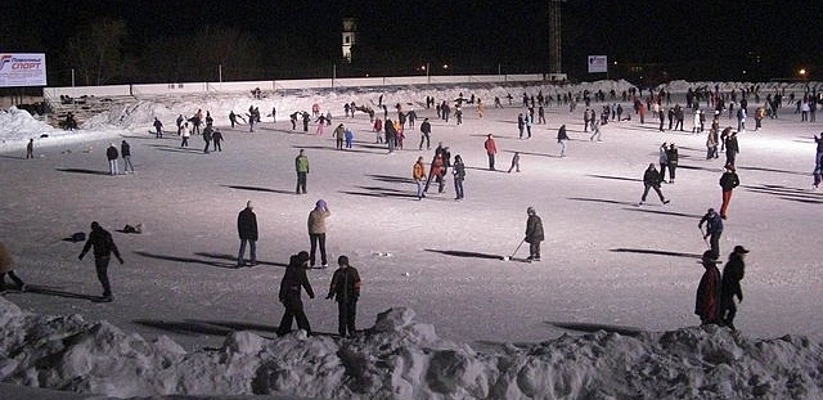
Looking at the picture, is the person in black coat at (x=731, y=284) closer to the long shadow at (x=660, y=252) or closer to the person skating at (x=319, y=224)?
the long shadow at (x=660, y=252)

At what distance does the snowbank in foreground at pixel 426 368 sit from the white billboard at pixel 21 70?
38074mm

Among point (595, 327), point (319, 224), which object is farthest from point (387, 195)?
point (595, 327)

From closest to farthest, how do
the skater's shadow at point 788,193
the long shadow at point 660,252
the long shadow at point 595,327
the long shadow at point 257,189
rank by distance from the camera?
the long shadow at point 595,327, the long shadow at point 660,252, the skater's shadow at point 788,193, the long shadow at point 257,189

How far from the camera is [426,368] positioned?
24.6ft

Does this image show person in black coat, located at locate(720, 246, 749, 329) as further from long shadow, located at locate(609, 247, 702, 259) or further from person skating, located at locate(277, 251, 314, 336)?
person skating, located at locate(277, 251, 314, 336)

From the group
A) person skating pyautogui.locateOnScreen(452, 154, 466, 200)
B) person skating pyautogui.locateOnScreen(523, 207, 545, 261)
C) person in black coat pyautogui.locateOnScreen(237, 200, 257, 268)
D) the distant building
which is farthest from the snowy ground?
the distant building

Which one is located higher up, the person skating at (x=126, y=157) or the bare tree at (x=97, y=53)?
the bare tree at (x=97, y=53)

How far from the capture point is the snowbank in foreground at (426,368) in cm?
730

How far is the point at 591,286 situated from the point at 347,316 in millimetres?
4296

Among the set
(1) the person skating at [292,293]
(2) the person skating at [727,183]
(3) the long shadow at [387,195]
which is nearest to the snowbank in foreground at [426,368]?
(1) the person skating at [292,293]

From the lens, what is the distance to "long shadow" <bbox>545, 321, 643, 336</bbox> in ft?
34.7

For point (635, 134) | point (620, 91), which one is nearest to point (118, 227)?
point (635, 134)

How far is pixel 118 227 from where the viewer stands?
695 inches

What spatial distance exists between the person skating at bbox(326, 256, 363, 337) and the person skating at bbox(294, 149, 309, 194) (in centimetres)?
1138
